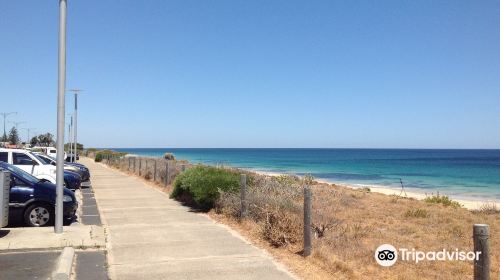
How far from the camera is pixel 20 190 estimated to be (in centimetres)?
1101

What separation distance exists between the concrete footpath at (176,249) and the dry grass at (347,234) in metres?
0.43

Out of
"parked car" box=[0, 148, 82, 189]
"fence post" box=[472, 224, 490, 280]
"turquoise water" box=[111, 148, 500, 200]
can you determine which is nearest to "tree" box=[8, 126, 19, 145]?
"turquoise water" box=[111, 148, 500, 200]

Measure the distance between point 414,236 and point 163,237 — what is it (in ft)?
20.4

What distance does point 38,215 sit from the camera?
1104cm

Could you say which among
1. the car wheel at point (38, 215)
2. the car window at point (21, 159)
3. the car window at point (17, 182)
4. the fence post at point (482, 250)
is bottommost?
the car wheel at point (38, 215)

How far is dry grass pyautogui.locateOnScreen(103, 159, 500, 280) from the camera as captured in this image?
25.3 ft

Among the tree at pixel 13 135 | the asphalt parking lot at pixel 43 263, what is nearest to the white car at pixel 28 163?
the asphalt parking lot at pixel 43 263

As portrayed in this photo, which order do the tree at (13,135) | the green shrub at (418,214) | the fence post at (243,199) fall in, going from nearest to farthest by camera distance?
the fence post at (243,199)
the green shrub at (418,214)
the tree at (13,135)

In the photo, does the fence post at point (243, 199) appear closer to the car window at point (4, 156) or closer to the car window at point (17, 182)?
the car window at point (17, 182)

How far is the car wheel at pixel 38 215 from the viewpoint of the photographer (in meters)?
10.9

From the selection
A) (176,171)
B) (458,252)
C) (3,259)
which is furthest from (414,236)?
(176,171)

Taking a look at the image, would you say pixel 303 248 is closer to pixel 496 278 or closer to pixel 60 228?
pixel 496 278

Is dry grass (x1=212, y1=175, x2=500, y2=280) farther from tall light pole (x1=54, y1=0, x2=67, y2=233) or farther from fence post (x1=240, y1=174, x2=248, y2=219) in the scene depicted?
tall light pole (x1=54, y1=0, x2=67, y2=233)

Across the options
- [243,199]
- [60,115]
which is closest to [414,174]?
[243,199]
